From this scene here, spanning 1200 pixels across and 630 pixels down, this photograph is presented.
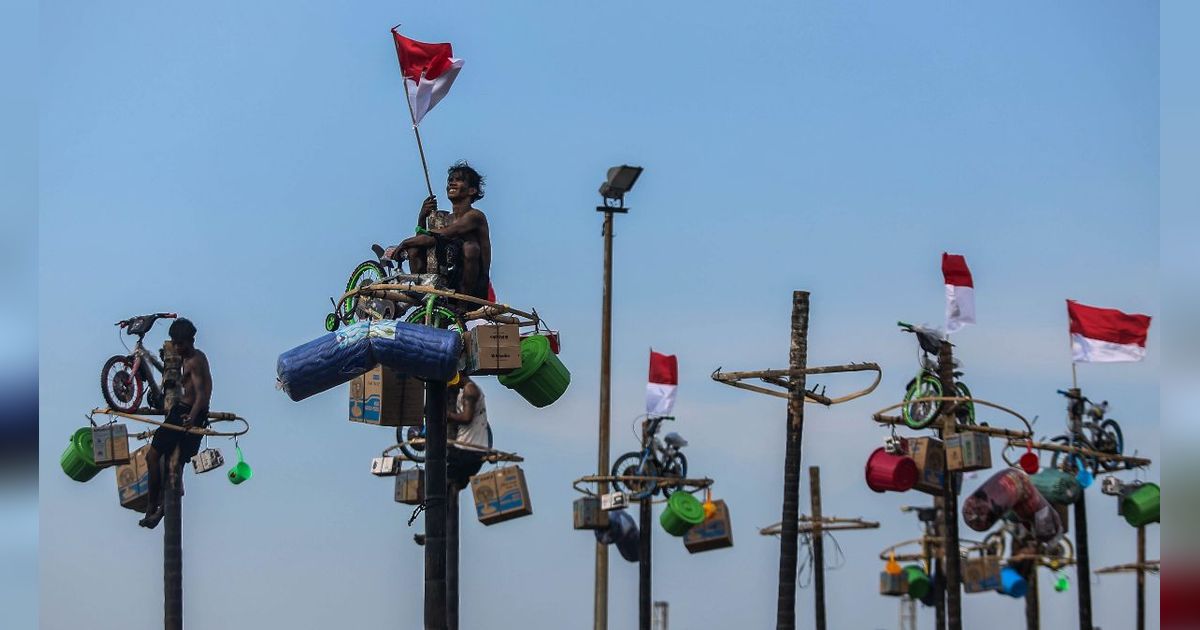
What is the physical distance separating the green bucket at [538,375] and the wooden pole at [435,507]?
2.14 ft

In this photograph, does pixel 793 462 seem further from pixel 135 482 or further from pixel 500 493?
pixel 135 482

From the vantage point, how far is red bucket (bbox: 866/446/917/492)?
75.7ft

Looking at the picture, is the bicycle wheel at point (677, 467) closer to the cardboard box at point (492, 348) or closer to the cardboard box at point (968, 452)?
the cardboard box at point (968, 452)

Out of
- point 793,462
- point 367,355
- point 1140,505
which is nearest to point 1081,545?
point 1140,505

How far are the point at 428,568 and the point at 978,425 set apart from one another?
12.1 meters

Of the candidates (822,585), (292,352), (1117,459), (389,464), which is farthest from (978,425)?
(292,352)

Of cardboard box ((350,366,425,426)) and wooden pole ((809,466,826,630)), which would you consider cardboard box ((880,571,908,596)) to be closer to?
wooden pole ((809,466,826,630))

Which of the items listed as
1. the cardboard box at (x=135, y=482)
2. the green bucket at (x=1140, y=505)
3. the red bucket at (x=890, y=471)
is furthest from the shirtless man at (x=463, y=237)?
the green bucket at (x=1140, y=505)

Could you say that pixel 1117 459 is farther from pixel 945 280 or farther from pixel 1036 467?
pixel 945 280

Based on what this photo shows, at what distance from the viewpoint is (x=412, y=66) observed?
15.1 meters

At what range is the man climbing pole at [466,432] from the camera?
19656mm

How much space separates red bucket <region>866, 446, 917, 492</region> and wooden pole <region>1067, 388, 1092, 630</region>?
20.5 ft

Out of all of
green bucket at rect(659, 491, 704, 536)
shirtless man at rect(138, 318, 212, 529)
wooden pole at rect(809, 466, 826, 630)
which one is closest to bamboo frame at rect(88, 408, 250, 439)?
shirtless man at rect(138, 318, 212, 529)

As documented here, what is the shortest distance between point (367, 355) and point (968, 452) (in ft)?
39.5
